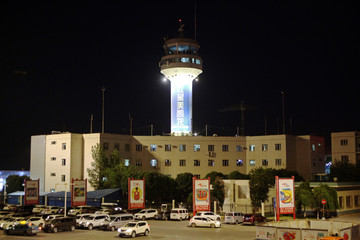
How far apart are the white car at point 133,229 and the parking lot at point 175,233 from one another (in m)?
0.51

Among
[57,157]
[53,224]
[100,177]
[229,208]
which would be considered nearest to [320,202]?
[229,208]

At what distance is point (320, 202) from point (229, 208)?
12.9 meters

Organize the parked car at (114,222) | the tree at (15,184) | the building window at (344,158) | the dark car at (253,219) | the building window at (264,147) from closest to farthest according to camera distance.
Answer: the parked car at (114,222), the dark car at (253,219), the building window at (264,147), the tree at (15,184), the building window at (344,158)

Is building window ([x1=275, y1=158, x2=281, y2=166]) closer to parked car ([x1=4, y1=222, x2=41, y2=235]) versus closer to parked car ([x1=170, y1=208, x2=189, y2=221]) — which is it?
parked car ([x1=170, y1=208, x2=189, y2=221])

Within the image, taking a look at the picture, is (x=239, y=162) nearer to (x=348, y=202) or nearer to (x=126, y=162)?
(x=126, y=162)

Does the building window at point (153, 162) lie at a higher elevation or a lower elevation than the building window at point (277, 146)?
lower

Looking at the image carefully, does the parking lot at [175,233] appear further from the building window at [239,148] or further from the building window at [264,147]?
the building window at [239,148]

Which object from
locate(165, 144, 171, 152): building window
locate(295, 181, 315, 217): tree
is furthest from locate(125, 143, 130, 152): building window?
locate(295, 181, 315, 217): tree

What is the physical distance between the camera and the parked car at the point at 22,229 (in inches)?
1484

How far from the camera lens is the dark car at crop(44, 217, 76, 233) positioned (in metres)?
39.9

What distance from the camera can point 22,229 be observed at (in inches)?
1486

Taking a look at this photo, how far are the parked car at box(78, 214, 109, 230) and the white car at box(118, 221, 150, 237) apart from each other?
21.1 ft

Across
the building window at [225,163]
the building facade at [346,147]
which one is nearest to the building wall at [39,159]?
the building window at [225,163]

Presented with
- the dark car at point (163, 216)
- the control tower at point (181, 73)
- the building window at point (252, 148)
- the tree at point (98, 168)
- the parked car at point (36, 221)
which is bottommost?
the dark car at point (163, 216)
